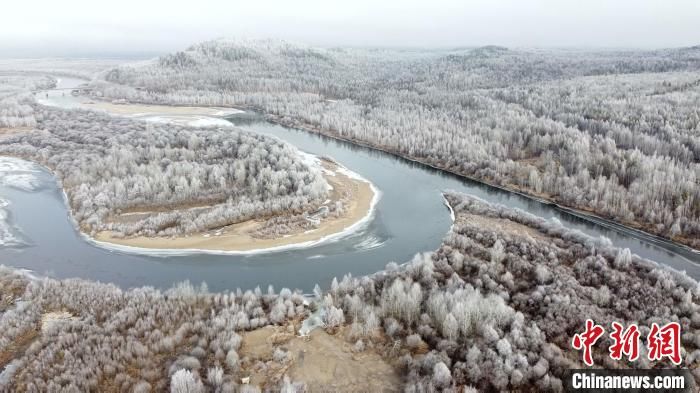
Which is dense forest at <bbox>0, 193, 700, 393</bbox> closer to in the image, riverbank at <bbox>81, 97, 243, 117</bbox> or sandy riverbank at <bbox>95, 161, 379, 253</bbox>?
sandy riverbank at <bbox>95, 161, 379, 253</bbox>

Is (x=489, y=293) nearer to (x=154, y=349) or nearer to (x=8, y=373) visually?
(x=154, y=349)

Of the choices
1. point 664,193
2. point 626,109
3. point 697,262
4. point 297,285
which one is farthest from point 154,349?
point 626,109

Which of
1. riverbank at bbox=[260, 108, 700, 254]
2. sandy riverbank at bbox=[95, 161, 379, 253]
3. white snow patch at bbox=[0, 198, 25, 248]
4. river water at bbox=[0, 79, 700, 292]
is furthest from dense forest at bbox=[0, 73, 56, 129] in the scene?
riverbank at bbox=[260, 108, 700, 254]

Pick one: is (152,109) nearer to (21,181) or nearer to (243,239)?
(21,181)

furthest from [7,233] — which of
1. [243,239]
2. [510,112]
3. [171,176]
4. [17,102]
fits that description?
[17,102]

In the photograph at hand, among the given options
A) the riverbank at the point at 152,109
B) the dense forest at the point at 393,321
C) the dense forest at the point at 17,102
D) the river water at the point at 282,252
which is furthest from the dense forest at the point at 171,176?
the riverbank at the point at 152,109

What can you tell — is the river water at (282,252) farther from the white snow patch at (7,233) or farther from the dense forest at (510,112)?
the dense forest at (510,112)
